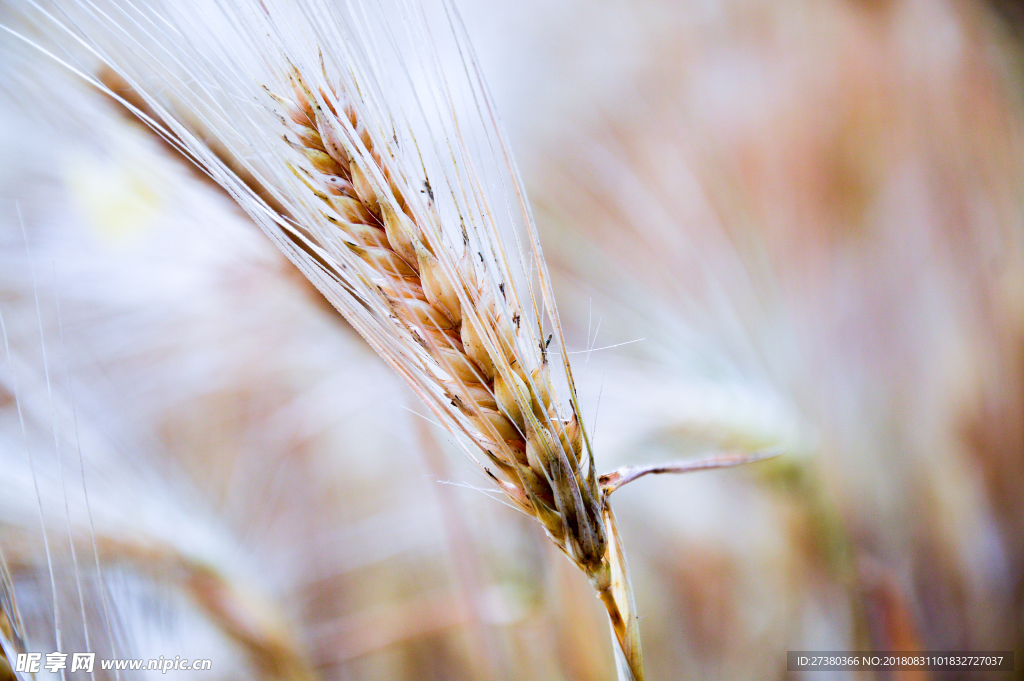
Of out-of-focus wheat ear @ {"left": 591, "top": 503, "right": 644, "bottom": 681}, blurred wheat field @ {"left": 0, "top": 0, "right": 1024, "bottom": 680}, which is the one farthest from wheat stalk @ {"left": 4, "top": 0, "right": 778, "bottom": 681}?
blurred wheat field @ {"left": 0, "top": 0, "right": 1024, "bottom": 680}

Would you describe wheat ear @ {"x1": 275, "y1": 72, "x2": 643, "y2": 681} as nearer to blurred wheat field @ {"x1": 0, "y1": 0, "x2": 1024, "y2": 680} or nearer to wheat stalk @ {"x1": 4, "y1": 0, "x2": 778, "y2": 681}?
wheat stalk @ {"x1": 4, "y1": 0, "x2": 778, "y2": 681}

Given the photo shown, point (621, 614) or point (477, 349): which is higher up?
point (477, 349)

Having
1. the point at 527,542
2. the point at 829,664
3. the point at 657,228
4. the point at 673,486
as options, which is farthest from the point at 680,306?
the point at 829,664

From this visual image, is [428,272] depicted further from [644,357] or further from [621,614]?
[644,357]

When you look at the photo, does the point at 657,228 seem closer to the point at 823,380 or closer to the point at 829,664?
the point at 823,380

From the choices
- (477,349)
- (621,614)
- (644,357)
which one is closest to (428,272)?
(477,349)

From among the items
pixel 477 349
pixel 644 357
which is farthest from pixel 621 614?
pixel 644 357

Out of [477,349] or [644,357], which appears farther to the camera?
[644,357]
